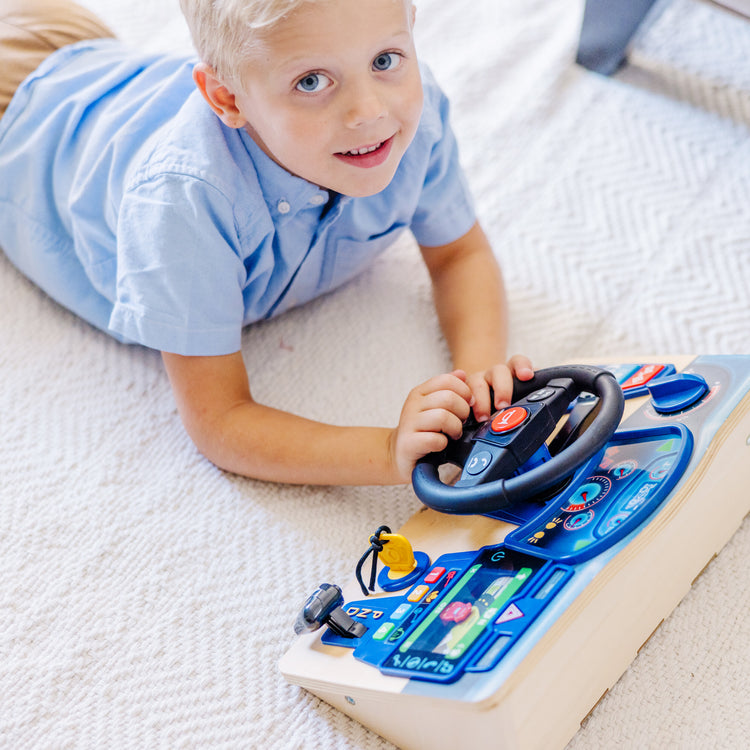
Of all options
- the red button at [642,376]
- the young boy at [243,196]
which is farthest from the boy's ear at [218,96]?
the red button at [642,376]

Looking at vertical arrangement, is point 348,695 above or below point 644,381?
below

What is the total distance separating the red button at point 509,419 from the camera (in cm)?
59

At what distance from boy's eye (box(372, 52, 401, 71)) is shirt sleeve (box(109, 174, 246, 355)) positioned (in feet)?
0.55

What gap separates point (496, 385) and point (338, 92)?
9.5 inches

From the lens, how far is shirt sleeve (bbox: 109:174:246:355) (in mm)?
704

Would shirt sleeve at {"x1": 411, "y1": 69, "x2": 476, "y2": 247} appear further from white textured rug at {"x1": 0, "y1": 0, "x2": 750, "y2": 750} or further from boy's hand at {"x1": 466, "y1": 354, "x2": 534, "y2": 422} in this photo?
boy's hand at {"x1": 466, "y1": 354, "x2": 534, "y2": 422}

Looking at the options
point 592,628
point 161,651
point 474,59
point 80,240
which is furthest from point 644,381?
point 474,59

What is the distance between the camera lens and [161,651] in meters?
0.68

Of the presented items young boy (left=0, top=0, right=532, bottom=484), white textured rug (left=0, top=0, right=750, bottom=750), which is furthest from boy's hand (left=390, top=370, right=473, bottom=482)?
white textured rug (left=0, top=0, right=750, bottom=750)

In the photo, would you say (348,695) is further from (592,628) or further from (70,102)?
(70,102)

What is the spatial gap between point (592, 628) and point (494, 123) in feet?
2.36

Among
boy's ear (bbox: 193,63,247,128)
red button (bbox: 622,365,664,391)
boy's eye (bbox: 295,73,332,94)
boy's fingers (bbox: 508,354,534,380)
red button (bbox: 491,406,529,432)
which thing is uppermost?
boy's eye (bbox: 295,73,332,94)

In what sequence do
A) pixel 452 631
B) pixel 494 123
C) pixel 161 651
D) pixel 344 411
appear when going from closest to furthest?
pixel 452 631 < pixel 161 651 < pixel 344 411 < pixel 494 123

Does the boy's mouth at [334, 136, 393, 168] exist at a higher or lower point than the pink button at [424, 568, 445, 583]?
higher
